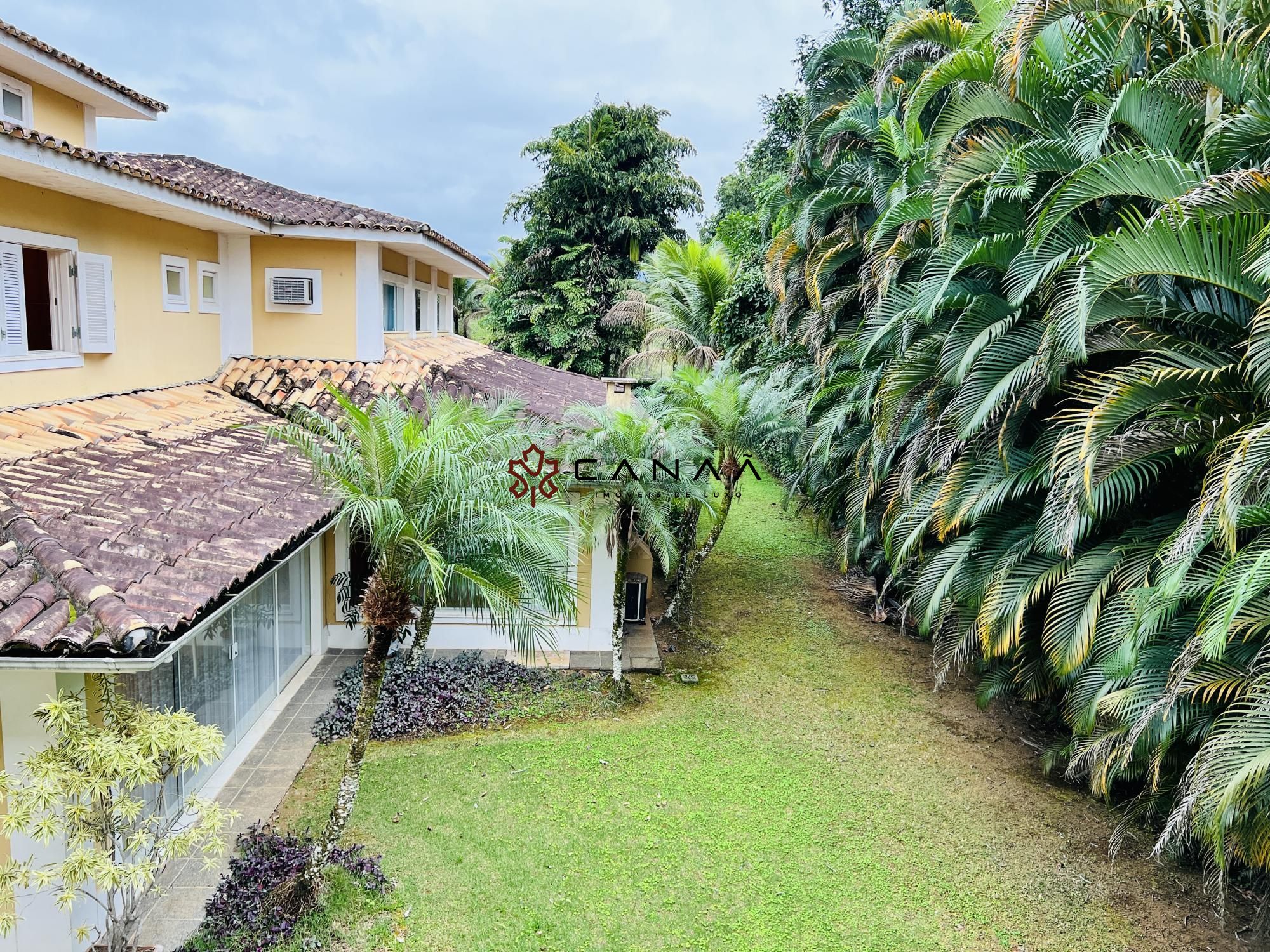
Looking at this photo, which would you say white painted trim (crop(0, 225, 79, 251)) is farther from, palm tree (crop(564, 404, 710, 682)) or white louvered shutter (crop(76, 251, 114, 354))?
palm tree (crop(564, 404, 710, 682))

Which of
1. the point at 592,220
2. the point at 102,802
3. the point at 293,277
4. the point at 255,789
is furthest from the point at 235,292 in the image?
the point at 592,220

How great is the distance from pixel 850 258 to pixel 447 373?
7.73 meters

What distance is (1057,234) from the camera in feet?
28.6

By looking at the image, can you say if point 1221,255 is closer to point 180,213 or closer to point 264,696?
point 264,696

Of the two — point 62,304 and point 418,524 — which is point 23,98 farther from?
point 418,524

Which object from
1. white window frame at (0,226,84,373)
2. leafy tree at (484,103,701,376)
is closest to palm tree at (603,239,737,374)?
leafy tree at (484,103,701,376)

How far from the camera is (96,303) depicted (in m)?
10.6

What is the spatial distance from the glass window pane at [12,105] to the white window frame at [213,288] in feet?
9.52

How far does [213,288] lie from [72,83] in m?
3.38

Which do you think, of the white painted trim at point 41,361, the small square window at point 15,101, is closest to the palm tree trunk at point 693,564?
the white painted trim at point 41,361

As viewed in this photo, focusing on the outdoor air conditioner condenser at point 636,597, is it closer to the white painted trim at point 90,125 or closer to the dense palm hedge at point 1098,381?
the dense palm hedge at point 1098,381

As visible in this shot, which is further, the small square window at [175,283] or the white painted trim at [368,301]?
the white painted trim at [368,301]

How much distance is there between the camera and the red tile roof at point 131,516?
5652 millimetres

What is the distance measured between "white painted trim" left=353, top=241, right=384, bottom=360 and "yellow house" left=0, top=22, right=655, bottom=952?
0.04m
